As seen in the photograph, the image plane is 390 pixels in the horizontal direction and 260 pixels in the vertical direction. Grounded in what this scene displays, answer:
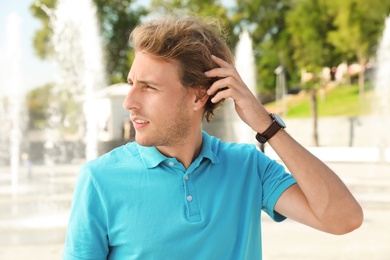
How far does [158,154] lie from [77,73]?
76.7 ft

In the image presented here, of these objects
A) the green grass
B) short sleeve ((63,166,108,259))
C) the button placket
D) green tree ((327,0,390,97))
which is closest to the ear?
the button placket

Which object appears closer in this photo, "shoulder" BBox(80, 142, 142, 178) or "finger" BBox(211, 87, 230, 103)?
"shoulder" BBox(80, 142, 142, 178)

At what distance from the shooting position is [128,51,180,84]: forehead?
167 cm

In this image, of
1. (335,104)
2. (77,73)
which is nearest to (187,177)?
(77,73)

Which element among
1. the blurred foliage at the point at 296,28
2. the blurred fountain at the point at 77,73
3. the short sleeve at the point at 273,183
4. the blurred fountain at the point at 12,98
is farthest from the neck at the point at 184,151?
the blurred foliage at the point at 296,28

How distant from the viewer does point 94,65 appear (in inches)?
989

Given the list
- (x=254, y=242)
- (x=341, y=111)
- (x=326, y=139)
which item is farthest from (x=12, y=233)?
(x=341, y=111)

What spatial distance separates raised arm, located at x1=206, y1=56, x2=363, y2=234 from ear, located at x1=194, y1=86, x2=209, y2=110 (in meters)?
0.04

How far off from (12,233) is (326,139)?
67.1 ft

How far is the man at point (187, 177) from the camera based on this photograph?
5.21ft

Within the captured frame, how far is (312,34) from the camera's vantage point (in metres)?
36.1

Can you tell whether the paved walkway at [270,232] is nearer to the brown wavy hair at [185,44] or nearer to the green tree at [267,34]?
the brown wavy hair at [185,44]

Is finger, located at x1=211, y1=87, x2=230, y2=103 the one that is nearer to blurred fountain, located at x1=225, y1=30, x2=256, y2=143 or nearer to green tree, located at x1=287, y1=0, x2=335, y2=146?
blurred fountain, located at x1=225, y1=30, x2=256, y2=143

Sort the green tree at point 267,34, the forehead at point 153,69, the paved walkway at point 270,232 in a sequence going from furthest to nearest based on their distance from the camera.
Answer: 1. the green tree at point 267,34
2. the paved walkway at point 270,232
3. the forehead at point 153,69
